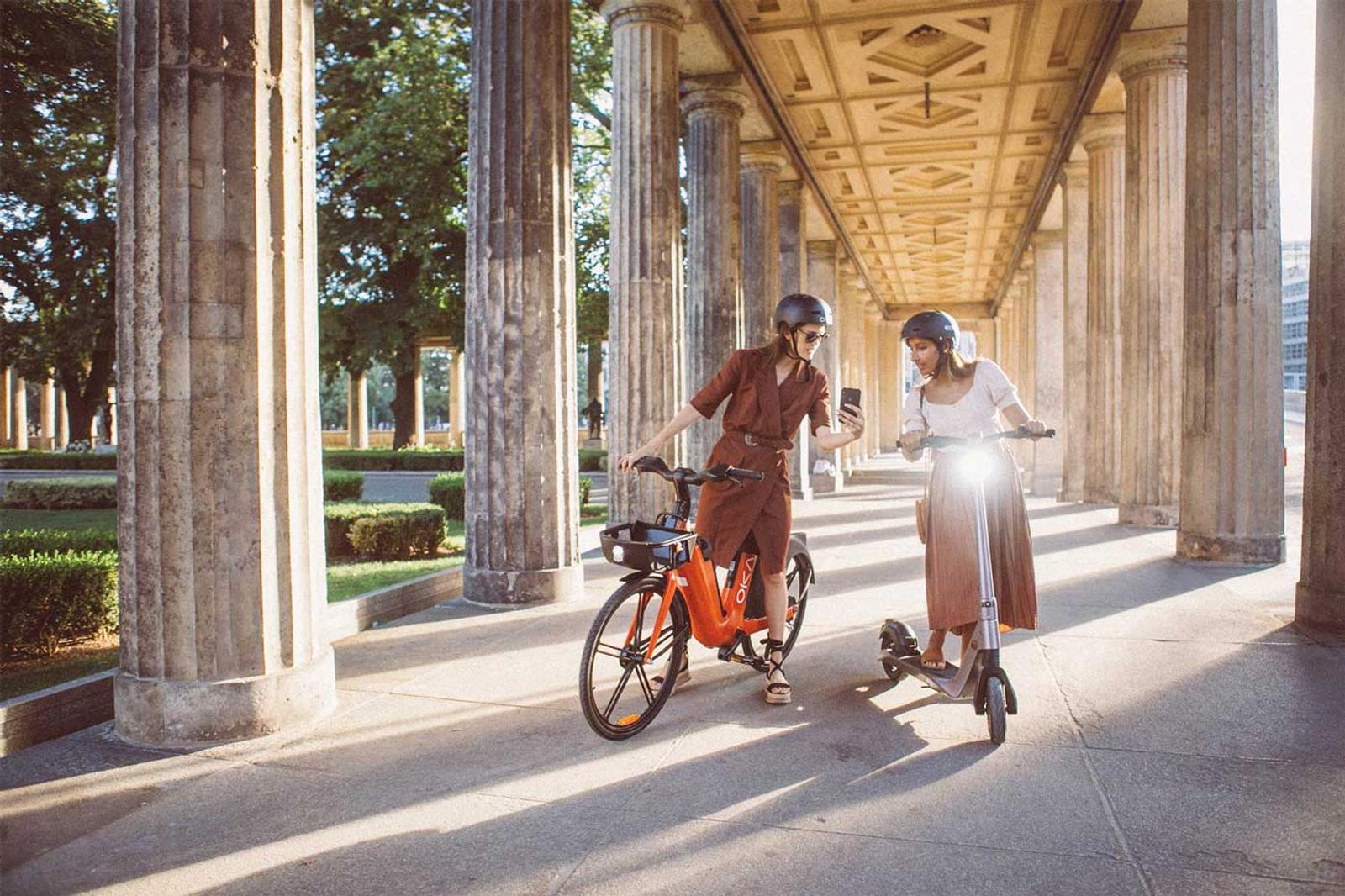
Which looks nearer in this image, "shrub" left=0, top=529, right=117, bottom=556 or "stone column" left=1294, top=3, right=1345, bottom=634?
"stone column" left=1294, top=3, right=1345, bottom=634

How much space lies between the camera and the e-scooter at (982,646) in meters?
4.10

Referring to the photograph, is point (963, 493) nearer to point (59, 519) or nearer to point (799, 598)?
point (799, 598)

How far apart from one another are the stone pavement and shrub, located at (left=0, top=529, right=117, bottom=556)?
3.10 m

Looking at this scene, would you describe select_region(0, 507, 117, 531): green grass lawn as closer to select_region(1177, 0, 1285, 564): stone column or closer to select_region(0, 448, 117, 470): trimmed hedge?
select_region(0, 448, 117, 470): trimmed hedge

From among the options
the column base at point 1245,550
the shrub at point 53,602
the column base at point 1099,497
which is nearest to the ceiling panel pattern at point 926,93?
the column base at point 1099,497

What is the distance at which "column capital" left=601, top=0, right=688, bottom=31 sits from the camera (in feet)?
35.3

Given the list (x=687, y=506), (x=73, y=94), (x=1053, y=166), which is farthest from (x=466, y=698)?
(x=1053, y=166)

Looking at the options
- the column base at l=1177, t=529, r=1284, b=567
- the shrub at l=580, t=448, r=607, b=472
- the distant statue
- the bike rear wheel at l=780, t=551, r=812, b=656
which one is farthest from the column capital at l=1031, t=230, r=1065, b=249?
the bike rear wheel at l=780, t=551, r=812, b=656

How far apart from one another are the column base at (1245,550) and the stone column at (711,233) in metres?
6.51

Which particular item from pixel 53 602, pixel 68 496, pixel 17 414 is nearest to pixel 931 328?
pixel 53 602

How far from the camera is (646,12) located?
35.4 ft

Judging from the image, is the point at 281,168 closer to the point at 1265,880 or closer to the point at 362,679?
the point at 362,679

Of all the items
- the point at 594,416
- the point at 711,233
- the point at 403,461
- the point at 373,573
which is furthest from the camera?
the point at 594,416

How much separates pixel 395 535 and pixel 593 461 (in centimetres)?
1625
